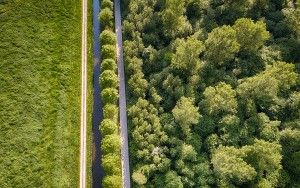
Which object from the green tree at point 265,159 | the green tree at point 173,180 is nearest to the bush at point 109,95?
the green tree at point 173,180

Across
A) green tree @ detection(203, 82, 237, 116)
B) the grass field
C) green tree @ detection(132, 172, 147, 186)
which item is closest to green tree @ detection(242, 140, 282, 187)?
green tree @ detection(203, 82, 237, 116)

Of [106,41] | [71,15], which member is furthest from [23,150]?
[71,15]

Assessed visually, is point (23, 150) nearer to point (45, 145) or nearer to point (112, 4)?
point (45, 145)

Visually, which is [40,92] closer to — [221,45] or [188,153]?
[188,153]

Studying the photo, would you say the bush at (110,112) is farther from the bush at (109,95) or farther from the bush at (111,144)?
the bush at (111,144)

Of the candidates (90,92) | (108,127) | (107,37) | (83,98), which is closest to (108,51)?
(107,37)

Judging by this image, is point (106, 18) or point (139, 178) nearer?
point (139, 178)

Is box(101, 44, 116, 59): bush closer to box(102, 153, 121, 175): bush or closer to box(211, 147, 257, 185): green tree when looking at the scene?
box(102, 153, 121, 175): bush
